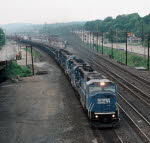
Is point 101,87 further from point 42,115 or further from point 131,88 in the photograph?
point 131,88

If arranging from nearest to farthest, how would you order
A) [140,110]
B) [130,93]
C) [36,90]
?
1. [140,110]
2. [130,93]
3. [36,90]

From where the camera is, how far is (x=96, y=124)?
26.1m

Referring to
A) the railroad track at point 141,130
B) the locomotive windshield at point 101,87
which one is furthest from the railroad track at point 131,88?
the locomotive windshield at point 101,87

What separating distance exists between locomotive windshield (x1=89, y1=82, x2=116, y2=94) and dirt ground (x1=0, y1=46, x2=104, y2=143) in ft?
10.4

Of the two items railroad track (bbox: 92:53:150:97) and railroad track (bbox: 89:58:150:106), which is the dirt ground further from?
railroad track (bbox: 92:53:150:97)

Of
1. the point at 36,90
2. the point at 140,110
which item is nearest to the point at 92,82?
the point at 140,110

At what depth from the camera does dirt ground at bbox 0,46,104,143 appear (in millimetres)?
24828

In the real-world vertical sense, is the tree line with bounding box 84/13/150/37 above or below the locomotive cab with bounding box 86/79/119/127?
above

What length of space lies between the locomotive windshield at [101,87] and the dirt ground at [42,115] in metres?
3.16

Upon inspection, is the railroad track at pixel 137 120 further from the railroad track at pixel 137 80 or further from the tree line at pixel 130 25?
the tree line at pixel 130 25

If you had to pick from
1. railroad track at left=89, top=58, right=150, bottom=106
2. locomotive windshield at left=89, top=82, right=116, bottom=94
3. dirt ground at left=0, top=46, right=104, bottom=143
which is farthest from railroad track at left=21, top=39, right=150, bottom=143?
locomotive windshield at left=89, top=82, right=116, bottom=94

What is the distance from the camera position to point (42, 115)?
103ft

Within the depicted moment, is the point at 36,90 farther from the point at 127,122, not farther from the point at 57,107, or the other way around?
the point at 127,122

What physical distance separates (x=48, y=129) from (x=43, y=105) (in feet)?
30.3
